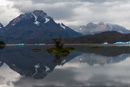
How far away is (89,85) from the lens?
2456 cm

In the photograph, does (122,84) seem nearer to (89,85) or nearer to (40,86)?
(89,85)

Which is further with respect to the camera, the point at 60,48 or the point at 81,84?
the point at 60,48

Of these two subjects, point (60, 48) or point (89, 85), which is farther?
point (60, 48)

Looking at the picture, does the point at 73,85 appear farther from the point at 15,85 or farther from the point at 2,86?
the point at 2,86

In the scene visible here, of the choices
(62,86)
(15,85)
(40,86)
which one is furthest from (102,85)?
(15,85)

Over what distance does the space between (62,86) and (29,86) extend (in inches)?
179

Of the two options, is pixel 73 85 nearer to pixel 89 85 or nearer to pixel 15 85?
pixel 89 85

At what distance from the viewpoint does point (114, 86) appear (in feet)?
78.0

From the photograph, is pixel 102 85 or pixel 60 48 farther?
pixel 60 48

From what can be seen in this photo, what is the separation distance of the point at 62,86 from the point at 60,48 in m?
78.1

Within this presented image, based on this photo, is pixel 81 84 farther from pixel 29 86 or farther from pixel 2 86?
pixel 2 86

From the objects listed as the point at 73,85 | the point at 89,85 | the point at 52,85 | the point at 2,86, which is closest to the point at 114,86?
the point at 89,85

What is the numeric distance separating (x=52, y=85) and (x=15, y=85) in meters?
5.31

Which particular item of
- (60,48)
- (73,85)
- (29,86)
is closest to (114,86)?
(73,85)
